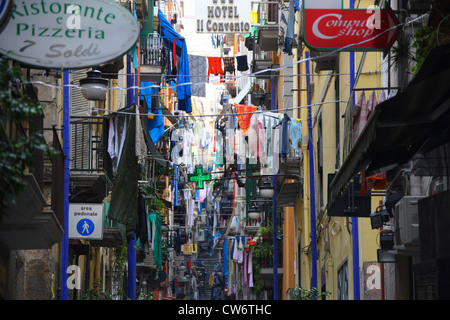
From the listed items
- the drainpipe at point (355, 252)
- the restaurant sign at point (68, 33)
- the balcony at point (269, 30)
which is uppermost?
the balcony at point (269, 30)

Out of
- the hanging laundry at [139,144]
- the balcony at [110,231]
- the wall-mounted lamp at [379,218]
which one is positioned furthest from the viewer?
the balcony at [110,231]

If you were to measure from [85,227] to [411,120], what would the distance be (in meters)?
10.6

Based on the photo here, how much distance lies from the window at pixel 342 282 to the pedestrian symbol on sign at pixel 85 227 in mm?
5528

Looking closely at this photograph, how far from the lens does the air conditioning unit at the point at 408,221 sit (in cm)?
1234

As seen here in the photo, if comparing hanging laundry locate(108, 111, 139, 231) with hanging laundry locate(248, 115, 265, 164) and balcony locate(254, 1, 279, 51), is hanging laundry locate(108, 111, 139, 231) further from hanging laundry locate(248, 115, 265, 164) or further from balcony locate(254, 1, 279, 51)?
balcony locate(254, 1, 279, 51)

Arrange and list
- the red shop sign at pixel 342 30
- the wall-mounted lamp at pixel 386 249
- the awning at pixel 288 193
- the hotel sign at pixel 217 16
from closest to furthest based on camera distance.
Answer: the red shop sign at pixel 342 30 → the wall-mounted lamp at pixel 386 249 → the hotel sign at pixel 217 16 → the awning at pixel 288 193

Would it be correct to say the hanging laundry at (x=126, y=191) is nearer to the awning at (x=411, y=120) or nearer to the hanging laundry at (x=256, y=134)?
the awning at (x=411, y=120)

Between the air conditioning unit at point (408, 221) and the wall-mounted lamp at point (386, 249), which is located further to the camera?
the wall-mounted lamp at point (386, 249)

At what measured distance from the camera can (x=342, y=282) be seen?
20.1 m

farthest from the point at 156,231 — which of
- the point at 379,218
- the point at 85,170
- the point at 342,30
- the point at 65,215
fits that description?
the point at 342,30

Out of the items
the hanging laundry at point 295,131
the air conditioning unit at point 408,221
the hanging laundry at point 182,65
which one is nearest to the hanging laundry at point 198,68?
the hanging laundry at point 182,65
